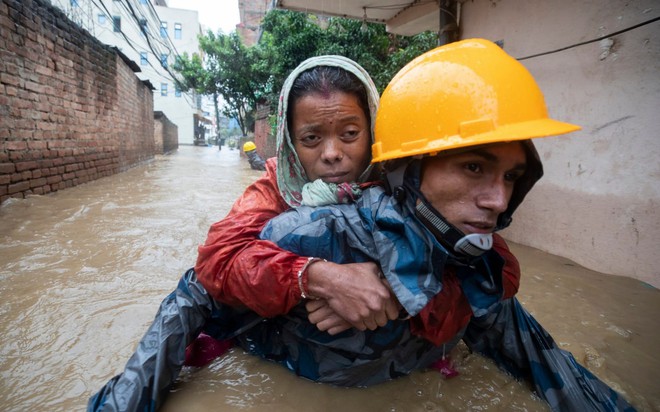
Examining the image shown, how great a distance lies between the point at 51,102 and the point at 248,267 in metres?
6.24

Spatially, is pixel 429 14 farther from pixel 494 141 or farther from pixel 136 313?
pixel 136 313

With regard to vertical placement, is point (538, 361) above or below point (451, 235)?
below

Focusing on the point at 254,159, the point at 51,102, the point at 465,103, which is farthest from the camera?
the point at 254,159

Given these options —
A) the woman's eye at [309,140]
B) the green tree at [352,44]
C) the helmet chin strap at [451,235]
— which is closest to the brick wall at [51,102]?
the woman's eye at [309,140]

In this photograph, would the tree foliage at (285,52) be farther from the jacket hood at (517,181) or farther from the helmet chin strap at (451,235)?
the helmet chin strap at (451,235)

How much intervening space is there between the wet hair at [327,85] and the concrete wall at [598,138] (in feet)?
7.87

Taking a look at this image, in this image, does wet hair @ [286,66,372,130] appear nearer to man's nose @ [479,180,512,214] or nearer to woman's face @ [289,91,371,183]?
woman's face @ [289,91,371,183]

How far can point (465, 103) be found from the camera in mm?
1091

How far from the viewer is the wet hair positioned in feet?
4.95

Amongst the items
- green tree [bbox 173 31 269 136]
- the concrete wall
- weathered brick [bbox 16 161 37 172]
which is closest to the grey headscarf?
the concrete wall

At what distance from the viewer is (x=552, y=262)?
3152 millimetres

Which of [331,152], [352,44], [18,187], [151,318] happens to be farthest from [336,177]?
[352,44]

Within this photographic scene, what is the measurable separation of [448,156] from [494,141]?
15 cm

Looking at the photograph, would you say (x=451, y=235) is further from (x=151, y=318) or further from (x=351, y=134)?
(x=151, y=318)
